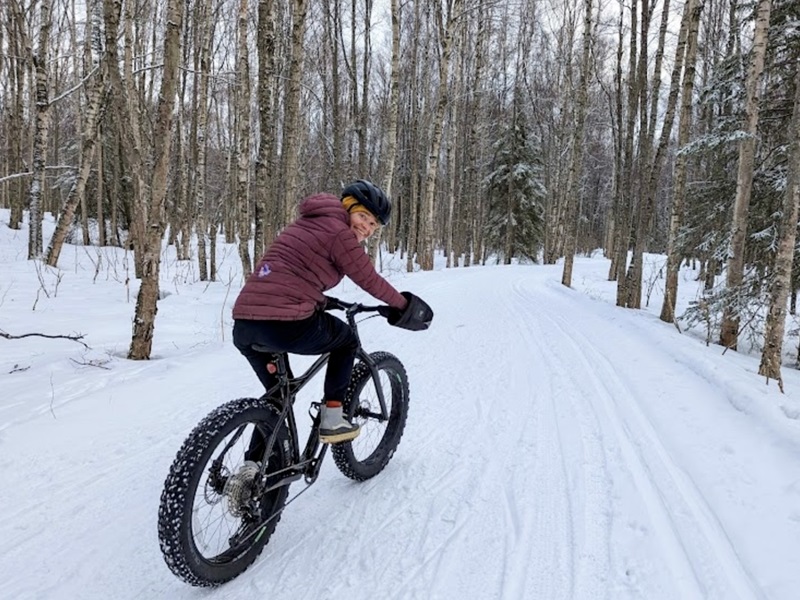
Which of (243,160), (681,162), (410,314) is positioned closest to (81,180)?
(243,160)

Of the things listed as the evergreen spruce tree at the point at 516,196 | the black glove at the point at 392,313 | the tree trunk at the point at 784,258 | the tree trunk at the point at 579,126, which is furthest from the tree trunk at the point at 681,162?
the evergreen spruce tree at the point at 516,196

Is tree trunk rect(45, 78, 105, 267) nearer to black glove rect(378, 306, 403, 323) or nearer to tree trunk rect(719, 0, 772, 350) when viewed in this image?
black glove rect(378, 306, 403, 323)

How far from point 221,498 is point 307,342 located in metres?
0.89

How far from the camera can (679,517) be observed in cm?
298

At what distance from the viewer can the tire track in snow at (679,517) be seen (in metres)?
2.43

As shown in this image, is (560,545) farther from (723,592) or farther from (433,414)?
(433,414)

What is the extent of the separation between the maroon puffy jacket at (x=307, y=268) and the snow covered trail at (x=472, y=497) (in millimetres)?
1341

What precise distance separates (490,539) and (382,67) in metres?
33.2

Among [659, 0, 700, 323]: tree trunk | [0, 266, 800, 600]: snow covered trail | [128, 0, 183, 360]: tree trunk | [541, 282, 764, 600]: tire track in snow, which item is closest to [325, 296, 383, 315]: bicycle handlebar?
[0, 266, 800, 600]: snow covered trail

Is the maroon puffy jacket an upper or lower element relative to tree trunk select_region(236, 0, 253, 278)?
lower

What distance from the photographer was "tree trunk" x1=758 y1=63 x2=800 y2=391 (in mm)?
5797

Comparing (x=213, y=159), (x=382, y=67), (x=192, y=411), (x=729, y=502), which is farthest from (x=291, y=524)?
(x=213, y=159)

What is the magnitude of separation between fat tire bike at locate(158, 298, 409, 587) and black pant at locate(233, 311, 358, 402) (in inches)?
3.1

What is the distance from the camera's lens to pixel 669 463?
3.68 m
